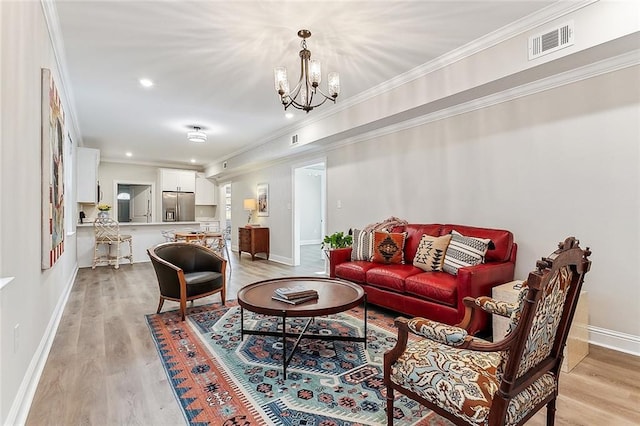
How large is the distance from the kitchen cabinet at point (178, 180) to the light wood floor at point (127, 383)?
21.7 ft

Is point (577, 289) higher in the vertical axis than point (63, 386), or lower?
higher

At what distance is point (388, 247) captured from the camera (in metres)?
3.88

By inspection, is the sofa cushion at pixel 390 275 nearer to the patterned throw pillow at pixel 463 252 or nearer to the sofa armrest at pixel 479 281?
the patterned throw pillow at pixel 463 252

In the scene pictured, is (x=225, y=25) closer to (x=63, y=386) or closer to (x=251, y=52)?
(x=251, y=52)

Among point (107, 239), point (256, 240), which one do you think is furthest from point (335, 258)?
point (107, 239)

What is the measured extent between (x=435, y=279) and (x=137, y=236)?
21.7 feet

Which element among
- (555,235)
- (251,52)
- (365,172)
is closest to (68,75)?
(251,52)

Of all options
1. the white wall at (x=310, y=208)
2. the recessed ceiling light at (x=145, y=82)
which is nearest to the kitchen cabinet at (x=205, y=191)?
the white wall at (x=310, y=208)

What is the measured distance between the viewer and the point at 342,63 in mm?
3475

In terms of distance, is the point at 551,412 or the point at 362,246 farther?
the point at 362,246

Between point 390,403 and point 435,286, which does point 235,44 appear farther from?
point 390,403

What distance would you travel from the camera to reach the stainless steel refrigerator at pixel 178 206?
386 inches

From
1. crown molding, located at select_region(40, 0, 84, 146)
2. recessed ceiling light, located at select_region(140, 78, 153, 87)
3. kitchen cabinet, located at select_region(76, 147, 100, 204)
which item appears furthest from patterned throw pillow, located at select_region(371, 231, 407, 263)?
kitchen cabinet, located at select_region(76, 147, 100, 204)

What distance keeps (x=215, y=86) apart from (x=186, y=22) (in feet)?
4.56
